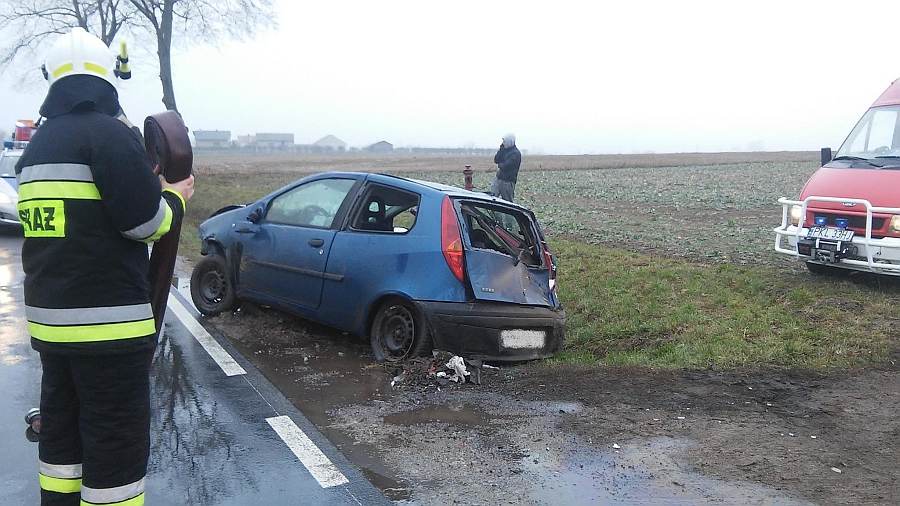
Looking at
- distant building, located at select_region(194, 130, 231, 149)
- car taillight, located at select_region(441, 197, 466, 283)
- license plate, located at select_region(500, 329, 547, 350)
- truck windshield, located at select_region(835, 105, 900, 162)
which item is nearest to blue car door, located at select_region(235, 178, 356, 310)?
car taillight, located at select_region(441, 197, 466, 283)

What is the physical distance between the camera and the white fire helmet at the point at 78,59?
2.81m

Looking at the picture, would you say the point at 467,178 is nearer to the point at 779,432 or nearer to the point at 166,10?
the point at 779,432

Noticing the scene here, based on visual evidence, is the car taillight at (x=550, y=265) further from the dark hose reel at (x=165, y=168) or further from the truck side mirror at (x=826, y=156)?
the truck side mirror at (x=826, y=156)

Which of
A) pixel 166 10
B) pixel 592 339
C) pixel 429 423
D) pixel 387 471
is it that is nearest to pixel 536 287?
pixel 592 339

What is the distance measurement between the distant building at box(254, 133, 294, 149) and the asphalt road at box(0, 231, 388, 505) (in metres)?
92.2

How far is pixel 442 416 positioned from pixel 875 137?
7281 mm

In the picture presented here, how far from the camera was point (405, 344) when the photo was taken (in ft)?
20.2

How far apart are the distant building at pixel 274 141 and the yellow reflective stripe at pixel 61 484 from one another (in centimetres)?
9538

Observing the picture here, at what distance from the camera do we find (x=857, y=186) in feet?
27.8

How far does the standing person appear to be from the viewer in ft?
45.6

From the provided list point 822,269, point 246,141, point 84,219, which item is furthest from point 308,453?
point 246,141

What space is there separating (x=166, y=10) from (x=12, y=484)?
28.1m

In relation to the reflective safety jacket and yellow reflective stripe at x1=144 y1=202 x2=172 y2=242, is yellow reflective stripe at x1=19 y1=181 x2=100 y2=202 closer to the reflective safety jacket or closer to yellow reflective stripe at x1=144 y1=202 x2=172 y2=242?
the reflective safety jacket

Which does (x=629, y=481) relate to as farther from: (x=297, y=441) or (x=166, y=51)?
(x=166, y=51)
